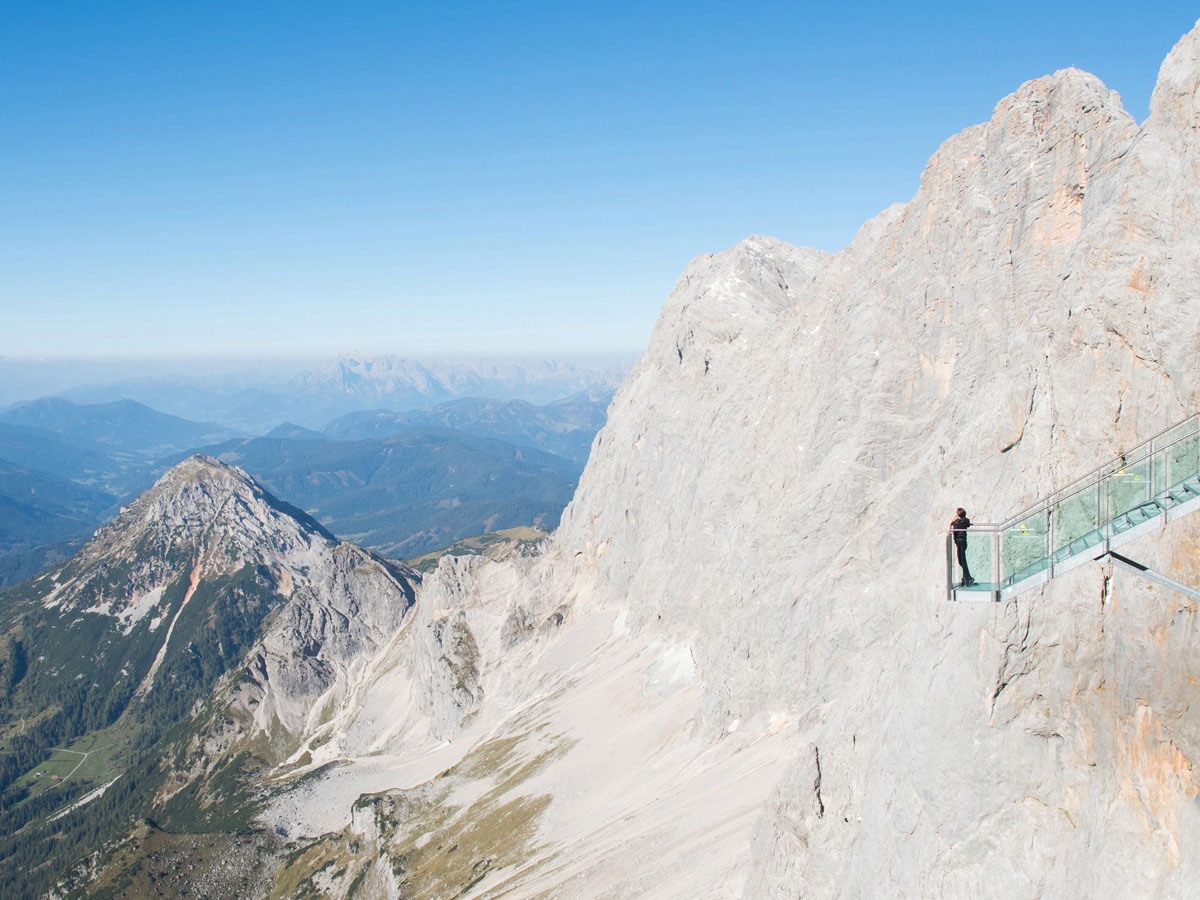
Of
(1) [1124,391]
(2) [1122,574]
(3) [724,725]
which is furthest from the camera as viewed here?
(3) [724,725]

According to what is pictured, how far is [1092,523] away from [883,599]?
127 feet

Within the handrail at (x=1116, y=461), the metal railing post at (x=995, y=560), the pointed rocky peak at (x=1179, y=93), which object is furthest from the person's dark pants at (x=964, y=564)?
the pointed rocky peak at (x=1179, y=93)

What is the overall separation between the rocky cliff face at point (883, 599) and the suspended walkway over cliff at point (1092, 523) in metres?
2.46

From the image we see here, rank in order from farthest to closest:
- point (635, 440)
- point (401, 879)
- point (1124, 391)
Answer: point (635, 440) < point (401, 879) < point (1124, 391)

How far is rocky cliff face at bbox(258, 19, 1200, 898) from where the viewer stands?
24.7 m

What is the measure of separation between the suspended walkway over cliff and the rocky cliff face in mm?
2462

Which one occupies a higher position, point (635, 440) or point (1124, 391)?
point (1124, 391)

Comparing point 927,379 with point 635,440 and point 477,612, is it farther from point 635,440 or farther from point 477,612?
point 477,612

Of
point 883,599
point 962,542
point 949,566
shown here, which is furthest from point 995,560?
point 883,599

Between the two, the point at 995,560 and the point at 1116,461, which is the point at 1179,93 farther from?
the point at 995,560

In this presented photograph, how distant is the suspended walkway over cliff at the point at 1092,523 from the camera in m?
20.0

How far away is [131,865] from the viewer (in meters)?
118

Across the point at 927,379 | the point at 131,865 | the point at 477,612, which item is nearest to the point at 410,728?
the point at 477,612

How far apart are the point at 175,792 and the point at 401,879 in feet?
384
